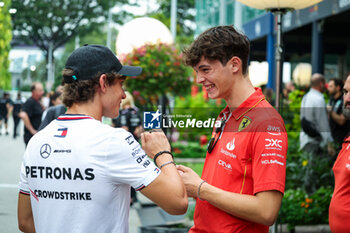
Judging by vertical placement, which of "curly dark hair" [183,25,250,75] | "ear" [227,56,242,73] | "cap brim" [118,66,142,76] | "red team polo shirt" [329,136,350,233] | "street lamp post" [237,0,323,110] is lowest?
"red team polo shirt" [329,136,350,233]

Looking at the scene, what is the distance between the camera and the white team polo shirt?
1.95 m

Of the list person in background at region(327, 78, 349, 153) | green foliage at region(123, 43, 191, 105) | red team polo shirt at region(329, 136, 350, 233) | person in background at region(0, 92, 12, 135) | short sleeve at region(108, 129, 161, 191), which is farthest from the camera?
person in background at region(0, 92, 12, 135)

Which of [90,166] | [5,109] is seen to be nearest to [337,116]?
[90,166]

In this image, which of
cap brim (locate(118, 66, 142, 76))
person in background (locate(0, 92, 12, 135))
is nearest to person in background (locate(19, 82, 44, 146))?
cap brim (locate(118, 66, 142, 76))

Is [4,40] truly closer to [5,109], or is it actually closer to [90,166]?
[5,109]

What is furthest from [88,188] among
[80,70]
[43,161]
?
[80,70]

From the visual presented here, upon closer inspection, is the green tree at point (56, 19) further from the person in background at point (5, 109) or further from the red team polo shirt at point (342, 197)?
the red team polo shirt at point (342, 197)

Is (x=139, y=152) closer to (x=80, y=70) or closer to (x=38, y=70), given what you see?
(x=80, y=70)

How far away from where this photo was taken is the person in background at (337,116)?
704 cm

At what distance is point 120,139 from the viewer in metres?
1.97

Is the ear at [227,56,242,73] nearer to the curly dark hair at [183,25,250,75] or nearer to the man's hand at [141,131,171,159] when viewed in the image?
the curly dark hair at [183,25,250,75]

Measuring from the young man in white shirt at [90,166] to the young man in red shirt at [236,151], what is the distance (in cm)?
22

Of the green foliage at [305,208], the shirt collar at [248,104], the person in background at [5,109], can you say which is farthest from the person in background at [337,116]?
the person in background at [5,109]

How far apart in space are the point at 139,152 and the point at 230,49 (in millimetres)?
677
